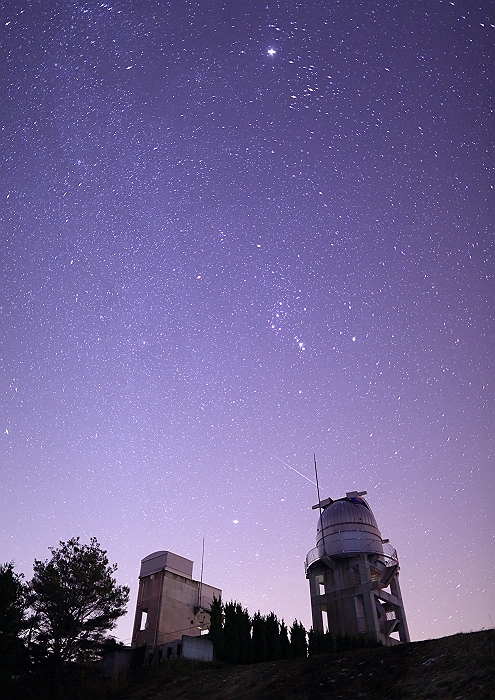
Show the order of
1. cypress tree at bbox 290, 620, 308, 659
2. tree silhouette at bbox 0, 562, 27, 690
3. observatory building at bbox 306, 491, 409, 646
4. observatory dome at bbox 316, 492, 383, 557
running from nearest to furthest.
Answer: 1. tree silhouette at bbox 0, 562, 27, 690
2. cypress tree at bbox 290, 620, 308, 659
3. observatory building at bbox 306, 491, 409, 646
4. observatory dome at bbox 316, 492, 383, 557

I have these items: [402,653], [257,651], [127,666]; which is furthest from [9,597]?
[402,653]

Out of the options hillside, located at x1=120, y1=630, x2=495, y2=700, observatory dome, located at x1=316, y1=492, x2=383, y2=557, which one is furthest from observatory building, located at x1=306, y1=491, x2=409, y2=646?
hillside, located at x1=120, y1=630, x2=495, y2=700

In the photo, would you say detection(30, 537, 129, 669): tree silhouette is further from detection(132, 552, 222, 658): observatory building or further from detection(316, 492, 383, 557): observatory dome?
detection(316, 492, 383, 557): observatory dome

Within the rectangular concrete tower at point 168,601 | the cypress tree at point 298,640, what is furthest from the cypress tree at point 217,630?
the rectangular concrete tower at point 168,601

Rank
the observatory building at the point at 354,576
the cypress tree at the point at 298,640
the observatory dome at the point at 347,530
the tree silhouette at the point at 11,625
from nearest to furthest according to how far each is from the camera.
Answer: the tree silhouette at the point at 11,625
the cypress tree at the point at 298,640
the observatory building at the point at 354,576
the observatory dome at the point at 347,530

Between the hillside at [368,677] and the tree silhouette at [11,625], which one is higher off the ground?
the tree silhouette at [11,625]

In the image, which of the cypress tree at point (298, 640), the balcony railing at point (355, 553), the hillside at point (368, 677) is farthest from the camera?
the balcony railing at point (355, 553)

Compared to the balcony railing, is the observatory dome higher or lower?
higher

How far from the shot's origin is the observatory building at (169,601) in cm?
4059

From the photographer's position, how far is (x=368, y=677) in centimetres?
1909

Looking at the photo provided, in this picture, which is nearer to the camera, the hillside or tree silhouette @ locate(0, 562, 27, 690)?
the hillside

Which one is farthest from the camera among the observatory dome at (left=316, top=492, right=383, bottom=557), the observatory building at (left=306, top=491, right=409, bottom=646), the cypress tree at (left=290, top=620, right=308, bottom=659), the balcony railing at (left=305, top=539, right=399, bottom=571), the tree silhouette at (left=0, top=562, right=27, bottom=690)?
the observatory dome at (left=316, top=492, right=383, bottom=557)

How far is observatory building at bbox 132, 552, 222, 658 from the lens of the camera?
40.6m

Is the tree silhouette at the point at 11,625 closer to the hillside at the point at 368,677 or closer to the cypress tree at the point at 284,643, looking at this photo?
the hillside at the point at 368,677
